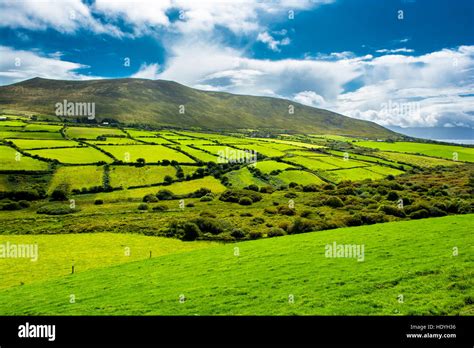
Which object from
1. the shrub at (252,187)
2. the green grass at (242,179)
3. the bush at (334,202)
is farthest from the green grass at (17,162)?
the bush at (334,202)

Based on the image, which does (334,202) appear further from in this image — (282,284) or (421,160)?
(421,160)

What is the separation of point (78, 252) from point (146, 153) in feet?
250

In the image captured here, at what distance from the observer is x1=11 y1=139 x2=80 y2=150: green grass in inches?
4201

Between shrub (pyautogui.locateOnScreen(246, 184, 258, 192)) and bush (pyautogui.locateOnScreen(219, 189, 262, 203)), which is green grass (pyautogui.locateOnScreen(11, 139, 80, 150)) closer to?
shrub (pyautogui.locateOnScreen(246, 184, 258, 192))

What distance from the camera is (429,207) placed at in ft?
181

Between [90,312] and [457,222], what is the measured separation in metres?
36.0

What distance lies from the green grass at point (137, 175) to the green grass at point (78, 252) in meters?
39.2

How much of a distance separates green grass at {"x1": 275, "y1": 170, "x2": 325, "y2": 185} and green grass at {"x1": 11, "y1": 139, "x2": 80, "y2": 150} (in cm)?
6834

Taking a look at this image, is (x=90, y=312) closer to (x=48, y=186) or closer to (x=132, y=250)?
(x=132, y=250)

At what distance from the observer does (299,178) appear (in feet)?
342

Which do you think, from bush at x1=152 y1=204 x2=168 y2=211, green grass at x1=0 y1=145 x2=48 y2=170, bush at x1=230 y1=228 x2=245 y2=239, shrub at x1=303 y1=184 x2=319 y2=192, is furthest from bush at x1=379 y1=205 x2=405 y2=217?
green grass at x1=0 y1=145 x2=48 y2=170
